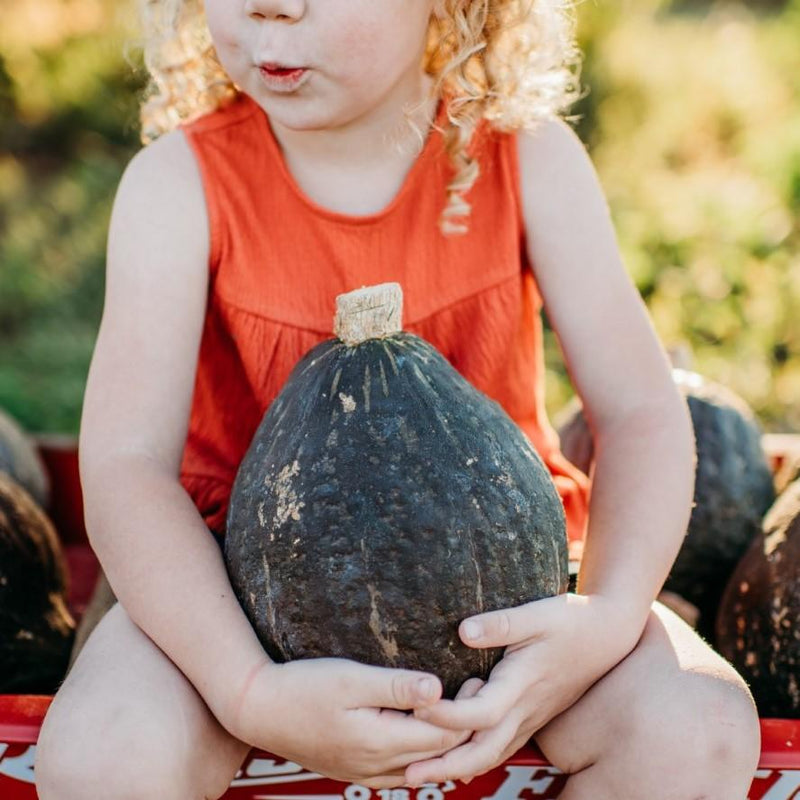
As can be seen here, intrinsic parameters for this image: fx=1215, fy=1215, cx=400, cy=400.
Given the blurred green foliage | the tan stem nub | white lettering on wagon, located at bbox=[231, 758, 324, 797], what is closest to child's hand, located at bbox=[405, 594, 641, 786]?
white lettering on wagon, located at bbox=[231, 758, 324, 797]

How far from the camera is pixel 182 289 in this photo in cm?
180

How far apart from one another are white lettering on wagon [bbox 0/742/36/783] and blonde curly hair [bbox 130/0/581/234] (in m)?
0.97

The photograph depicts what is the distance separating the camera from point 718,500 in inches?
85.4

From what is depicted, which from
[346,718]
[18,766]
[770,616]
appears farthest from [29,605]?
[770,616]

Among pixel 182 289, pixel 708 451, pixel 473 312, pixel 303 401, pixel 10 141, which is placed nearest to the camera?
pixel 303 401

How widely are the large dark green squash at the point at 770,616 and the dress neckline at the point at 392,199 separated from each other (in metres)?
0.80

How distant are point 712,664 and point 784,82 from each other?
5056 millimetres

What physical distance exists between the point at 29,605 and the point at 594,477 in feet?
3.10

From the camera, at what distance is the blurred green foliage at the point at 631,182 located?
4.09m

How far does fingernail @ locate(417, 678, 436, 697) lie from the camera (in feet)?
4.47

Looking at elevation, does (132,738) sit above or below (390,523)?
below

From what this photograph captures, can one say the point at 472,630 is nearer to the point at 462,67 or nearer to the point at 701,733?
the point at 701,733

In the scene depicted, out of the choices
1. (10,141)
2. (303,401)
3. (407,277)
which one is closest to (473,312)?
(407,277)

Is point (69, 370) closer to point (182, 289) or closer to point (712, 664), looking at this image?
point (182, 289)
